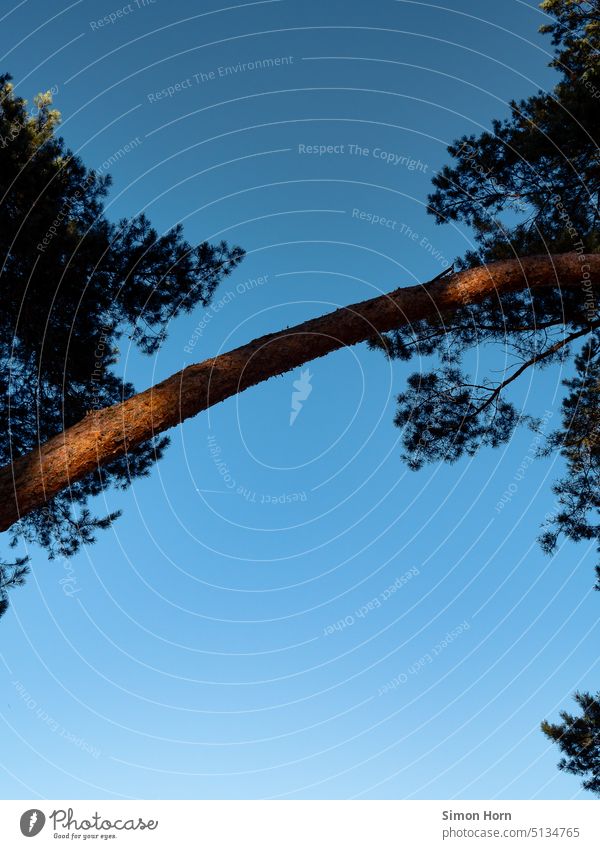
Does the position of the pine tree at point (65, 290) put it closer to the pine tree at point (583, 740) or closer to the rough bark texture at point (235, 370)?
the rough bark texture at point (235, 370)

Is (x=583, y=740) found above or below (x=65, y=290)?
below

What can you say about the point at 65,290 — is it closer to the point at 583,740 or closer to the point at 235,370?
the point at 235,370

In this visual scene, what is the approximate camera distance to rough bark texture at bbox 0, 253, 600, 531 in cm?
589
